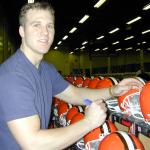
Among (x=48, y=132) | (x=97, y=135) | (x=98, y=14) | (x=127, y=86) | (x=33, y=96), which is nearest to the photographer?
(x=48, y=132)

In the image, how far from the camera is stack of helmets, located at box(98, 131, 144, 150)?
2.47 meters

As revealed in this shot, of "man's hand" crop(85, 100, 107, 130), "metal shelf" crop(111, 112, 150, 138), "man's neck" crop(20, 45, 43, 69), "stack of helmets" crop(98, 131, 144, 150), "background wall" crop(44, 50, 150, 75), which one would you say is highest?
"background wall" crop(44, 50, 150, 75)

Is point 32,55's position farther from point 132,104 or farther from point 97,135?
point 132,104

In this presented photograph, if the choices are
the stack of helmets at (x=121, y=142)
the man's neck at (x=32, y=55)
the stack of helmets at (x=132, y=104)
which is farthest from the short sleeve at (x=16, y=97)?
the stack of helmets at (x=132, y=104)

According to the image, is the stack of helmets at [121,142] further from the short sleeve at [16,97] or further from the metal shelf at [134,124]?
the short sleeve at [16,97]

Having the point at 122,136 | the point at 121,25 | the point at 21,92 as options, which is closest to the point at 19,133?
the point at 21,92

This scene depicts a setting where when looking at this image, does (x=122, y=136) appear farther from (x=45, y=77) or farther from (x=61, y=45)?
(x=61, y=45)

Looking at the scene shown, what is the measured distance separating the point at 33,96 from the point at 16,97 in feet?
0.54

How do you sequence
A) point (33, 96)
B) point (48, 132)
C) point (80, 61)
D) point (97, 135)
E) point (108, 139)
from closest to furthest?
point (48, 132), point (33, 96), point (108, 139), point (97, 135), point (80, 61)

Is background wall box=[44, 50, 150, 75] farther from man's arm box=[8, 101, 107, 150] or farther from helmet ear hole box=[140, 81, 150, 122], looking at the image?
man's arm box=[8, 101, 107, 150]

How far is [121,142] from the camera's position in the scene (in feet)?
8.26

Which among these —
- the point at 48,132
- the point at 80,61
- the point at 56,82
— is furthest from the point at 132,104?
the point at 80,61

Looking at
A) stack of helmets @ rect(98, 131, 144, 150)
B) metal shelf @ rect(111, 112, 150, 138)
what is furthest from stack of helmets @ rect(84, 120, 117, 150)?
stack of helmets @ rect(98, 131, 144, 150)

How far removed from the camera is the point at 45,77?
3061 mm
